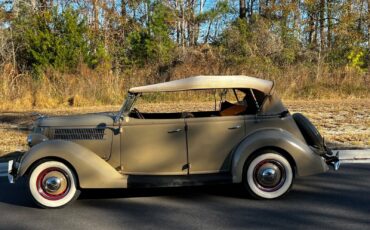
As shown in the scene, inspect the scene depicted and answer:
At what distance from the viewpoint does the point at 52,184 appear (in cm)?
590

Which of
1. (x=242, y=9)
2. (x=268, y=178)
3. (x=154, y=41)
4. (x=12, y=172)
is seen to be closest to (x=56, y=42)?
(x=154, y=41)

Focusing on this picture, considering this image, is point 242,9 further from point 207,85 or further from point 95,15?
point 207,85

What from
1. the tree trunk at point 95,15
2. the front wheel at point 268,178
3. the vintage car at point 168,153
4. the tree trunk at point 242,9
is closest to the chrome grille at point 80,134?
the vintage car at point 168,153

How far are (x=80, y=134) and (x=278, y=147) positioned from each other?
2404mm

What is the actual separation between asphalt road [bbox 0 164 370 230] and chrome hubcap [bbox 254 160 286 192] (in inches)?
7.6

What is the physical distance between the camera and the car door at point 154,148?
6051mm

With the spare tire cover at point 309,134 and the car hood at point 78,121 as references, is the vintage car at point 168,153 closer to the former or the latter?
the car hood at point 78,121

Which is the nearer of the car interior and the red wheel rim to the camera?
the red wheel rim

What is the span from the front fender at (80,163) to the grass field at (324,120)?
12.4 feet

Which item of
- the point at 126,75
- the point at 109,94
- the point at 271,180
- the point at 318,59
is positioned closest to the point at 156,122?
the point at 271,180

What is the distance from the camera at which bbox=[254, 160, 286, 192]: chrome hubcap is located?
596 centimetres

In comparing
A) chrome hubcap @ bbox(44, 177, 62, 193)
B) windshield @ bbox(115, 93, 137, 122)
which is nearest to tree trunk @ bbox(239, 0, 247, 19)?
windshield @ bbox(115, 93, 137, 122)

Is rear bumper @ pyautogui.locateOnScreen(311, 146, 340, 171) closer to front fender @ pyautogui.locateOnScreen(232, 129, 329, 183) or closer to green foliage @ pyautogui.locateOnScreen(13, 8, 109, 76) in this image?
front fender @ pyautogui.locateOnScreen(232, 129, 329, 183)

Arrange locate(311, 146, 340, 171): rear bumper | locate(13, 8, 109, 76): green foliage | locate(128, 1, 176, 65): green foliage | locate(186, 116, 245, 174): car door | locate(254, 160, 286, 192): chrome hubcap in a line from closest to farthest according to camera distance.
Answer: locate(254, 160, 286, 192): chrome hubcap
locate(186, 116, 245, 174): car door
locate(311, 146, 340, 171): rear bumper
locate(13, 8, 109, 76): green foliage
locate(128, 1, 176, 65): green foliage
